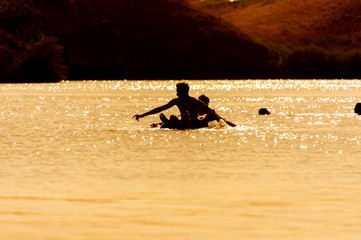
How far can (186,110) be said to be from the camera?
1111 inches

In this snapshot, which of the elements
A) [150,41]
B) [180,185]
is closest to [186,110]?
[180,185]

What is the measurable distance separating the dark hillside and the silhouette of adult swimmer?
413ft

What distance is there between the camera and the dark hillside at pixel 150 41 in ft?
555

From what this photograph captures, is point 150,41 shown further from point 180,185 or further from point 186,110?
point 180,185

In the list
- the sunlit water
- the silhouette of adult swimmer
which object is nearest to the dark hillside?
the silhouette of adult swimmer

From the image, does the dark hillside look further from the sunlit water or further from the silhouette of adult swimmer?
the sunlit water

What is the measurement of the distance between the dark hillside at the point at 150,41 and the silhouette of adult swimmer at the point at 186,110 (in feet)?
413

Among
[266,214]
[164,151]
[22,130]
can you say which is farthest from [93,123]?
[266,214]

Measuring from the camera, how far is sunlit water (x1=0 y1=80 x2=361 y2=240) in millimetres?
11555

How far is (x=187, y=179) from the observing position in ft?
54.1

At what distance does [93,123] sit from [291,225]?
77.7 feet

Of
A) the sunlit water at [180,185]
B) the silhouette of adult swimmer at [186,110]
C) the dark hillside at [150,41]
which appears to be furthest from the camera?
the dark hillside at [150,41]

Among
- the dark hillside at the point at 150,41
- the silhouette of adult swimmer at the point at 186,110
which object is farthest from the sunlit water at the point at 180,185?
the dark hillside at the point at 150,41

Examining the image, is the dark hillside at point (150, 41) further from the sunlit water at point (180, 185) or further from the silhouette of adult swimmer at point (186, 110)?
the sunlit water at point (180, 185)
